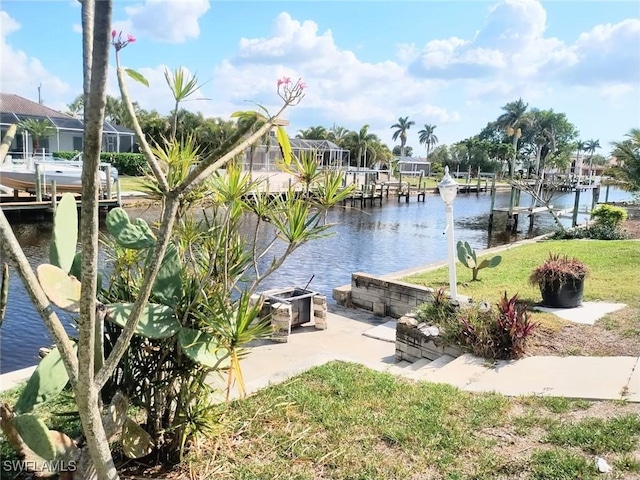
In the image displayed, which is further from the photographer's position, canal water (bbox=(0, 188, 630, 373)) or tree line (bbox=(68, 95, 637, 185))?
tree line (bbox=(68, 95, 637, 185))

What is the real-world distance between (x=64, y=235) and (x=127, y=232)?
38 centimetres

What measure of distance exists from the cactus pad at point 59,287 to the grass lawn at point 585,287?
16.5ft

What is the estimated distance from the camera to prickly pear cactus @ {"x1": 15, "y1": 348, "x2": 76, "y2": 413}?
2758 mm

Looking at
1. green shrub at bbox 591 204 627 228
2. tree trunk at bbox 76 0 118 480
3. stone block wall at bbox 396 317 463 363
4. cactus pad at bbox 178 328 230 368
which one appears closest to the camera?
tree trunk at bbox 76 0 118 480

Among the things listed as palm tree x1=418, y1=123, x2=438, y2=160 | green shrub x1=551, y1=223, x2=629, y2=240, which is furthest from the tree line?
green shrub x1=551, y1=223, x2=629, y2=240

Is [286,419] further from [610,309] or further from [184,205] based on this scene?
[610,309]

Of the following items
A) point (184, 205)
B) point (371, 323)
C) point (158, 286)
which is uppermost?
point (184, 205)

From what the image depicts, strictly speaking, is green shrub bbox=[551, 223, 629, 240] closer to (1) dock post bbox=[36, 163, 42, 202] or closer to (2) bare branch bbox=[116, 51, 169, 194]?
(2) bare branch bbox=[116, 51, 169, 194]

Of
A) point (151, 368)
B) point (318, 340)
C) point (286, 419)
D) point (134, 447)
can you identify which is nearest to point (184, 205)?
point (151, 368)

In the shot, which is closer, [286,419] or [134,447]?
[134,447]

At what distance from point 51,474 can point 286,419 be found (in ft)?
5.34

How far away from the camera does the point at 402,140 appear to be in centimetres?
8294

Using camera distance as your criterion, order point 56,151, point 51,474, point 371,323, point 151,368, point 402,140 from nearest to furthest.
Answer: point 51,474
point 151,368
point 371,323
point 56,151
point 402,140

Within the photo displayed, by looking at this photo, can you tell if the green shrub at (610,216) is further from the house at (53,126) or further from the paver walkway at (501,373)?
the house at (53,126)
